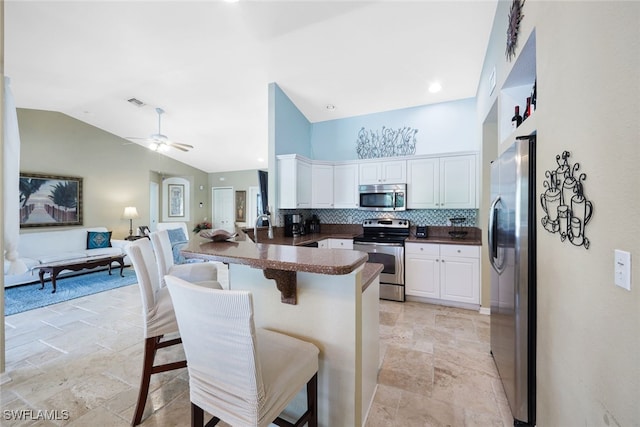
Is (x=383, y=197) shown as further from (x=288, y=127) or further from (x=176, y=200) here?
(x=176, y=200)

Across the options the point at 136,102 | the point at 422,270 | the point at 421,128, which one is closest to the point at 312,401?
the point at 422,270

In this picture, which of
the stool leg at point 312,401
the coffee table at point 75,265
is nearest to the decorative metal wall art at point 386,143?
the stool leg at point 312,401

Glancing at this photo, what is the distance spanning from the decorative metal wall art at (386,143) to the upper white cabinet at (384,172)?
370mm

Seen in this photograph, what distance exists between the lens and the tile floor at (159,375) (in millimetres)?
1682

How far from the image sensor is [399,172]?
399 cm

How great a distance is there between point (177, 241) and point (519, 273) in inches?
238

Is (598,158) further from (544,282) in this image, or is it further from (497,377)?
(497,377)

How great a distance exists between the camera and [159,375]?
6.88 feet

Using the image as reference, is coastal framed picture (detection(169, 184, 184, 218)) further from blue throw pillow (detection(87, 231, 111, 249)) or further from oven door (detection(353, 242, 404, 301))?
oven door (detection(353, 242, 404, 301))

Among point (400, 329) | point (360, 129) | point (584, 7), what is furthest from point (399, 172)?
point (584, 7)

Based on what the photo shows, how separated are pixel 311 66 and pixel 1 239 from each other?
351cm

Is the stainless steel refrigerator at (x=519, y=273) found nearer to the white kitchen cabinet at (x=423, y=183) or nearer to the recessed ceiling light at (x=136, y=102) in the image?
the white kitchen cabinet at (x=423, y=183)

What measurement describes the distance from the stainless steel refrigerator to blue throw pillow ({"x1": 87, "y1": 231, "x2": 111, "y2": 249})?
703 cm

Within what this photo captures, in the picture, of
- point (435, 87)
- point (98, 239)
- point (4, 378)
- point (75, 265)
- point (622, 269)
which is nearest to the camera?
point (622, 269)
